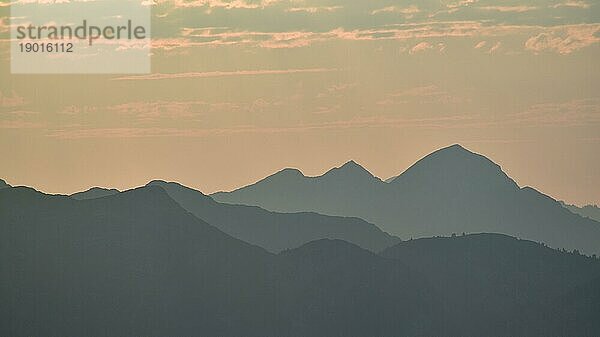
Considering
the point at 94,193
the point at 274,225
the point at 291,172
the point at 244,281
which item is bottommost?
the point at 244,281

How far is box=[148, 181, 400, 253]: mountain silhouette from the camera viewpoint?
7801mm

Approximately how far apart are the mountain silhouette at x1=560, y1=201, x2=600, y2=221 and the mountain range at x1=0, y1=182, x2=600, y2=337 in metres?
0.26

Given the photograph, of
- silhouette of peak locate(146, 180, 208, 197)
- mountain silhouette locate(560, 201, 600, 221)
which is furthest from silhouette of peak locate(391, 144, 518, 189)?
silhouette of peak locate(146, 180, 208, 197)

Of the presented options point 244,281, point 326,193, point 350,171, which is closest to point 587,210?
point 350,171

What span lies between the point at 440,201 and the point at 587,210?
886mm

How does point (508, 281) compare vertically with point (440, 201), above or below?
below

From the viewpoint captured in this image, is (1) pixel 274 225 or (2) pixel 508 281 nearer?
(2) pixel 508 281

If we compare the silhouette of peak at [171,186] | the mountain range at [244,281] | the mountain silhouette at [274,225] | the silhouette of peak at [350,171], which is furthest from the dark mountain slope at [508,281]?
the silhouette of peak at [171,186]

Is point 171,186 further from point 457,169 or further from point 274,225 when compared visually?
point 457,169

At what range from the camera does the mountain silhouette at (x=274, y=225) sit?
7.80 meters

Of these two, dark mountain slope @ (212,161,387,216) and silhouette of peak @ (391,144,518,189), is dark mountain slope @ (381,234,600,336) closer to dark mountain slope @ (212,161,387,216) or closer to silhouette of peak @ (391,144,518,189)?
silhouette of peak @ (391,144,518,189)

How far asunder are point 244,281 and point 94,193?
1.08m

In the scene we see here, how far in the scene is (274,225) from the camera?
7.88 metres

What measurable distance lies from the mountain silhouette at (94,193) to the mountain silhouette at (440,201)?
75 centimetres
